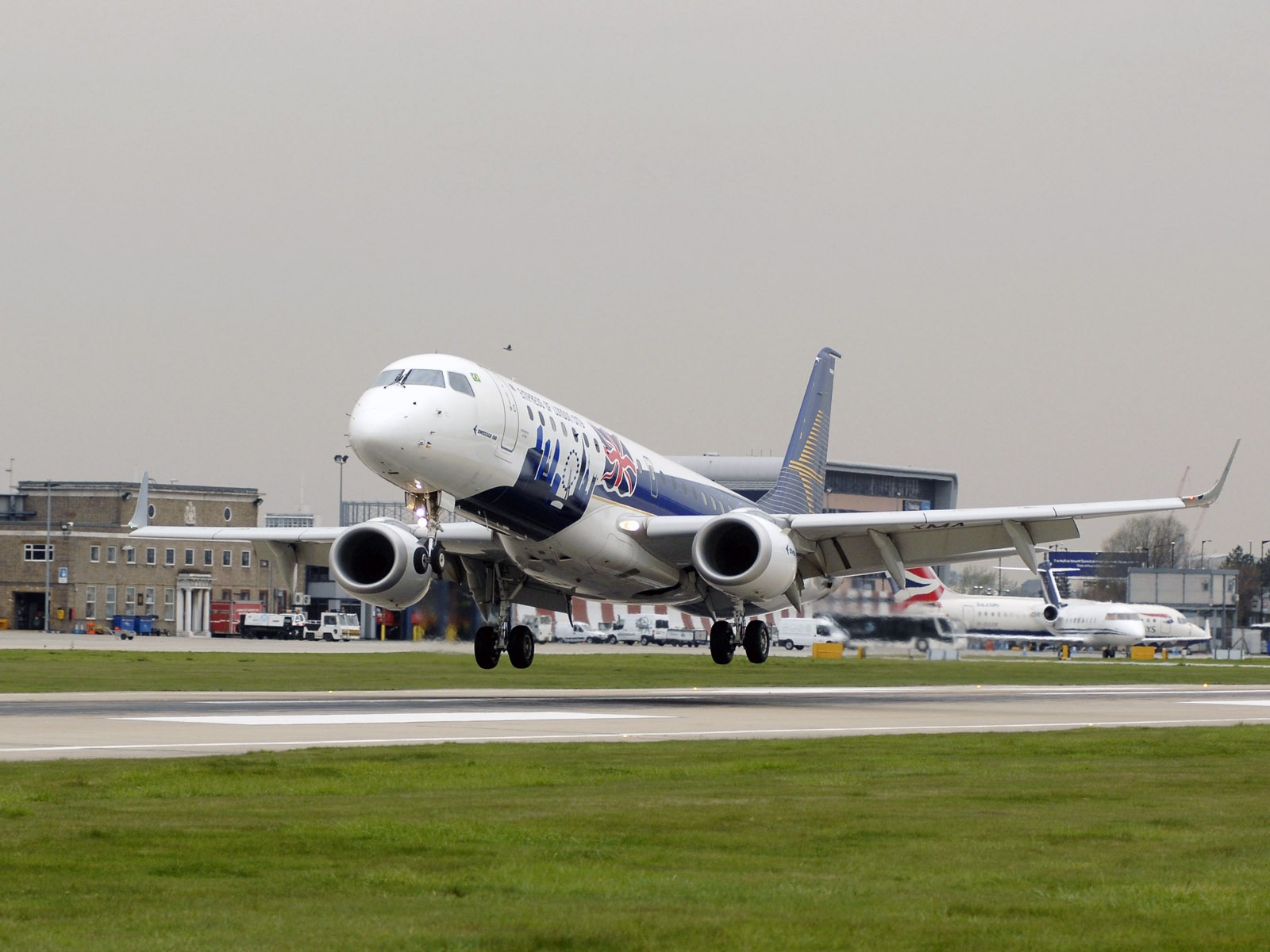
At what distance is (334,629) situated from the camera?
122250 mm

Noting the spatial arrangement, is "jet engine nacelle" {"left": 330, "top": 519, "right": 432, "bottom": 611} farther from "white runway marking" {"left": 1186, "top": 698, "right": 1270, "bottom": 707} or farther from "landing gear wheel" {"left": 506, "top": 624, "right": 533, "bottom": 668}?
"white runway marking" {"left": 1186, "top": 698, "right": 1270, "bottom": 707}

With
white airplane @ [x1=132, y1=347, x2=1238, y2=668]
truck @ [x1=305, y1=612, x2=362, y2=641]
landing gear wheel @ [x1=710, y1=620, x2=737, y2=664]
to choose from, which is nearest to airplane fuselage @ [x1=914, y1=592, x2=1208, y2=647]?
truck @ [x1=305, y1=612, x2=362, y2=641]

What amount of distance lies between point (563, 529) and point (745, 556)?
4.41 metres

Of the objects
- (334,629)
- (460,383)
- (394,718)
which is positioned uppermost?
(460,383)

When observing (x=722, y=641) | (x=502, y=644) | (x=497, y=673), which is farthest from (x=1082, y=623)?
(x=502, y=644)

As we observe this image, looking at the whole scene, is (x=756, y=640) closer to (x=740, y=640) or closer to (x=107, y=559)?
(x=740, y=640)

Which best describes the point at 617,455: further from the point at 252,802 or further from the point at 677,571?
the point at 252,802

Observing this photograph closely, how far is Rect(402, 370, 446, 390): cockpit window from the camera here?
32.5 meters

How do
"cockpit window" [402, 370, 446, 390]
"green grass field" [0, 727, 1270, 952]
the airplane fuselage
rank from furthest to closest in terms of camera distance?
1. the airplane fuselage
2. "cockpit window" [402, 370, 446, 390]
3. "green grass field" [0, 727, 1270, 952]

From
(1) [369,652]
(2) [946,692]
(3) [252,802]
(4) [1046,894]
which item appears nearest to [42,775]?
(3) [252,802]

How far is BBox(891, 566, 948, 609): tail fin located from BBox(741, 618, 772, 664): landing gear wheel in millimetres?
15856

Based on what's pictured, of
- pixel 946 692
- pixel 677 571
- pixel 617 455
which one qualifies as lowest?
pixel 946 692

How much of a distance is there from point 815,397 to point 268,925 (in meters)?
44.7

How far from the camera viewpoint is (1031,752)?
2209 cm
